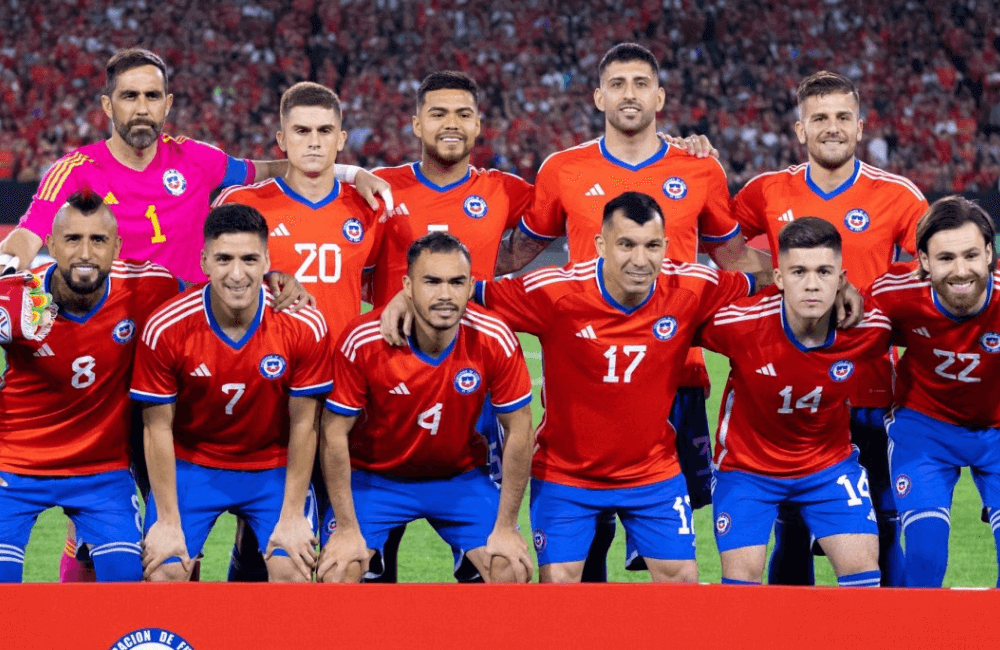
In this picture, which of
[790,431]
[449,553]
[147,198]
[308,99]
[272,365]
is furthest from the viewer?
[449,553]

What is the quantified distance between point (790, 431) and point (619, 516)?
772 millimetres

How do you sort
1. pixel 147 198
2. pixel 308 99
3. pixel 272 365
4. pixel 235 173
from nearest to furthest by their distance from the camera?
pixel 272 365 → pixel 308 99 → pixel 147 198 → pixel 235 173

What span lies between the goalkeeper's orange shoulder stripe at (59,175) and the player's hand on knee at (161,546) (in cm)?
163

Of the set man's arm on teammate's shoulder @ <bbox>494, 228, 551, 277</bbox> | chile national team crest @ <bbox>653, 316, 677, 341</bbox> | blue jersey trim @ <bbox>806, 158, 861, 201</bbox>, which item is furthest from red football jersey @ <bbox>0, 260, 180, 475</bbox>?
blue jersey trim @ <bbox>806, 158, 861, 201</bbox>

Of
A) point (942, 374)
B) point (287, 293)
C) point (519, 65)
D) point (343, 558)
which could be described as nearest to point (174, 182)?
point (287, 293)

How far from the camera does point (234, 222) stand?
4.64 m

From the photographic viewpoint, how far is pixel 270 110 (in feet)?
73.2

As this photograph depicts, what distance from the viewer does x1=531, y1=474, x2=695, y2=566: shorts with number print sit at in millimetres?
4973

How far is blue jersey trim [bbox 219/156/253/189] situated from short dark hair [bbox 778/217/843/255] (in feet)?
8.21

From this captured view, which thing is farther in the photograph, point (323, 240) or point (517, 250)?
point (517, 250)

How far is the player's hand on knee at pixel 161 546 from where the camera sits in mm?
4648

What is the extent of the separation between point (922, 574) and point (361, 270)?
267 centimetres

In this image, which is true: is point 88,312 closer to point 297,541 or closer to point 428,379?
point 297,541

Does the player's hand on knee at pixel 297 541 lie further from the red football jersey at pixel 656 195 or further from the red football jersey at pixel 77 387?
the red football jersey at pixel 656 195
